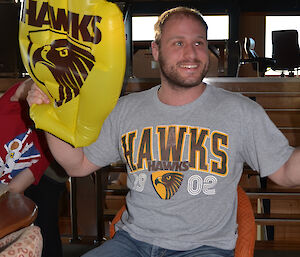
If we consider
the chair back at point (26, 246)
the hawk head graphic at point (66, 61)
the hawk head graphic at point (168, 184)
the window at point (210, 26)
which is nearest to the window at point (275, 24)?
the window at point (210, 26)

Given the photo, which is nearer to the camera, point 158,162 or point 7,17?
point 158,162

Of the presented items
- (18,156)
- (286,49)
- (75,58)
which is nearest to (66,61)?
(75,58)

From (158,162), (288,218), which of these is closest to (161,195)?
(158,162)

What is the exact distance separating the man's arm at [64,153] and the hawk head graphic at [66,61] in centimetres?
15

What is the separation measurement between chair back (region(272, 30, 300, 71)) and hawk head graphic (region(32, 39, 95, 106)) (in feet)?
24.5

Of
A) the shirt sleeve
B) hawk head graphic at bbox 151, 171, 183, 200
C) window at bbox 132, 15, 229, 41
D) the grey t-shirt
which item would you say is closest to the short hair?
the grey t-shirt

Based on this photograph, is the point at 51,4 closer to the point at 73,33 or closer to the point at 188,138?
the point at 73,33

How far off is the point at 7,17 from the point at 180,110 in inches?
211

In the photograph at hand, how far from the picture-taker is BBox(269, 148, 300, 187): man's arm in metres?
1.24

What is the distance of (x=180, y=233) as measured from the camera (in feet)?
4.13

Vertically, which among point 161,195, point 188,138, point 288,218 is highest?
point 188,138

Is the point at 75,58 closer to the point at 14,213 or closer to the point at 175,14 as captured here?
the point at 14,213

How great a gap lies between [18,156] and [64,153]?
36cm

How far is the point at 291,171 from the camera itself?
4.06 feet
